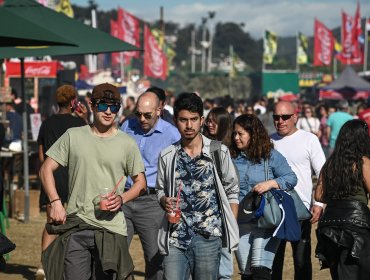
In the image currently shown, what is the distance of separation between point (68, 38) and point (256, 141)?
399cm

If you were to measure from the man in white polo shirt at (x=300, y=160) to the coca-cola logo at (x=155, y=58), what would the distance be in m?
29.1

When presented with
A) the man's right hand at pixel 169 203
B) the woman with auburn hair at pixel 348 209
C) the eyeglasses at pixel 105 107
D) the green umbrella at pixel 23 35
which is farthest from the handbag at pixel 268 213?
the green umbrella at pixel 23 35

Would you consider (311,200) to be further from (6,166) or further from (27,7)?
(6,166)

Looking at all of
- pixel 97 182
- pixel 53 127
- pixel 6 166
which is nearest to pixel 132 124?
pixel 53 127

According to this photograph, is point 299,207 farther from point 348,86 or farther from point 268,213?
point 348,86

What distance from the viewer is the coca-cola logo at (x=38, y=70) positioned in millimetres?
24781

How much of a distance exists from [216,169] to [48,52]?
18.2 feet

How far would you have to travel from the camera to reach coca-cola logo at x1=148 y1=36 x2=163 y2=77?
37247 millimetres

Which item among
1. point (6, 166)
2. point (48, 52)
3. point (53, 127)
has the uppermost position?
point (48, 52)

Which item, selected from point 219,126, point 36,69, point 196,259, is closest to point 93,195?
point 196,259

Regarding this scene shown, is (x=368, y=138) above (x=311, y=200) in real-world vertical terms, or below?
above

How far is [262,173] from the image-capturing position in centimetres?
742

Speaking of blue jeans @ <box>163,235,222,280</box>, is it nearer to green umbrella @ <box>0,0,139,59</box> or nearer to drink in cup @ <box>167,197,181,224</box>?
drink in cup @ <box>167,197,181,224</box>

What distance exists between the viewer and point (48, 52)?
1136cm
